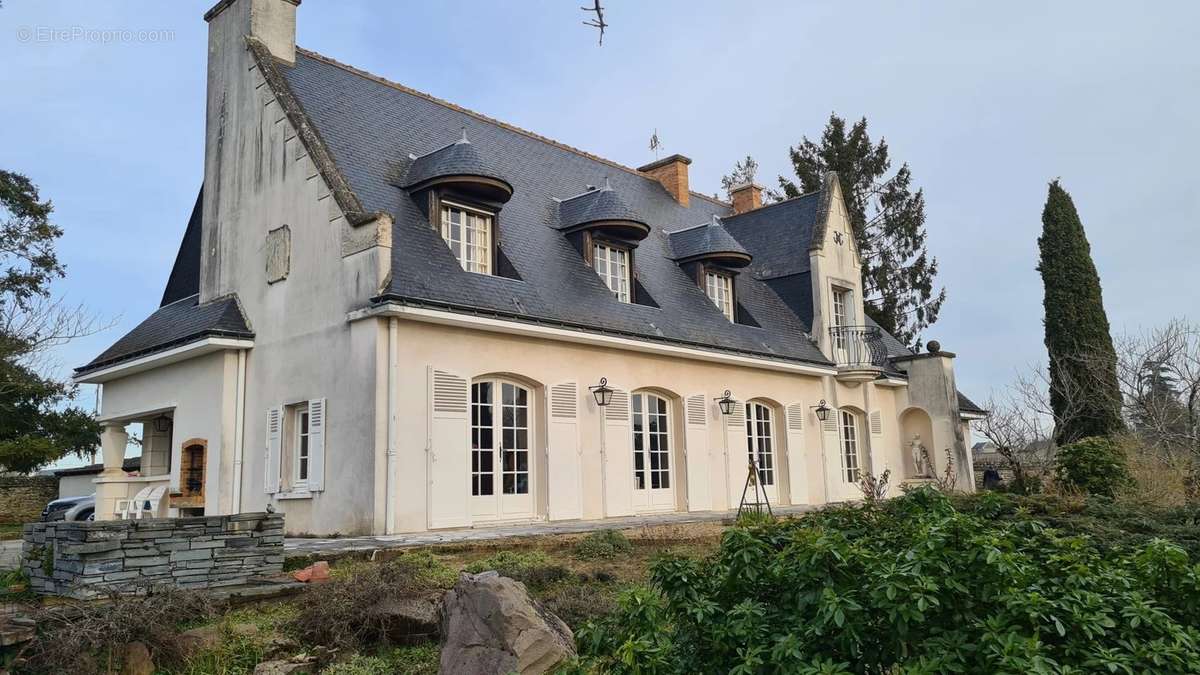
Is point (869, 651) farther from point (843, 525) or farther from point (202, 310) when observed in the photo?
point (202, 310)

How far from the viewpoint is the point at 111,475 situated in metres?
15.2

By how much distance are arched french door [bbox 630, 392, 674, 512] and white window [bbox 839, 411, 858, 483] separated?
6.22 meters

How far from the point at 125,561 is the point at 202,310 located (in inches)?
357

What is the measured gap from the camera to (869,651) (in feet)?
11.6

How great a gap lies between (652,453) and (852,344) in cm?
782

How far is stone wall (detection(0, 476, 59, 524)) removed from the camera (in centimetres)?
2447

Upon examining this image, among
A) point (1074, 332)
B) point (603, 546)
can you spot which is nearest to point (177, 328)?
point (603, 546)

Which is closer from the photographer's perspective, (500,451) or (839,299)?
(500,451)

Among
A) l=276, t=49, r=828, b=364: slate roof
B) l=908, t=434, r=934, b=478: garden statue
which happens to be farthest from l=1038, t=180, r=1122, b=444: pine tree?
l=276, t=49, r=828, b=364: slate roof

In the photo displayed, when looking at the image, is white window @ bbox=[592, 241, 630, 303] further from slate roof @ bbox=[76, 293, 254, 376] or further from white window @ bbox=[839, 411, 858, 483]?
white window @ bbox=[839, 411, 858, 483]

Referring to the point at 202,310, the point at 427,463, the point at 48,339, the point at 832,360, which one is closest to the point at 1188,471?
the point at 832,360

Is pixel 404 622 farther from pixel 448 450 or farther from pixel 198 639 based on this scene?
pixel 448 450

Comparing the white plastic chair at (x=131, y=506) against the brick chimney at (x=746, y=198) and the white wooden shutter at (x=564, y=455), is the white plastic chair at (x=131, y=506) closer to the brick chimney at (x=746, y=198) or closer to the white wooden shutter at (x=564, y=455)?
the white wooden shutter at (x=564, y=455)

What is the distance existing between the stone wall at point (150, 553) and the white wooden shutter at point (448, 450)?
13.4 ft
